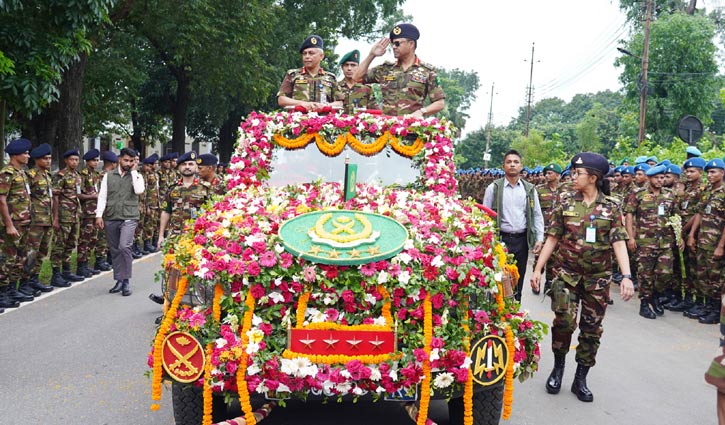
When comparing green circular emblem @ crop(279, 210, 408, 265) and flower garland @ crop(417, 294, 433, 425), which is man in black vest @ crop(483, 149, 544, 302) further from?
flower garland @ crop(417, 294, 433, 425)

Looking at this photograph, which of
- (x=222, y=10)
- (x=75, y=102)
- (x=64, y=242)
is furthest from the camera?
(x=222, y=10)

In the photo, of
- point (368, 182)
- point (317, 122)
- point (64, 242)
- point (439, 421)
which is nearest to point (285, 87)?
point (317, 122)

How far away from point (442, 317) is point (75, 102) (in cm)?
1302

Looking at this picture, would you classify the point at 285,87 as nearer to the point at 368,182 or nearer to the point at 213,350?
the point at 368,182

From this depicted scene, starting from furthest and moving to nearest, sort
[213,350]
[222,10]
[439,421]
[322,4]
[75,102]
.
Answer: [322,4], [222,10], [75,102], [439,421], [213,350]

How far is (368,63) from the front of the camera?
266 inches

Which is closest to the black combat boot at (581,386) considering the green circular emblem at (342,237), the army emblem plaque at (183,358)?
the green circular emblem at (342,237)

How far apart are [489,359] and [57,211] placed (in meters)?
8.64

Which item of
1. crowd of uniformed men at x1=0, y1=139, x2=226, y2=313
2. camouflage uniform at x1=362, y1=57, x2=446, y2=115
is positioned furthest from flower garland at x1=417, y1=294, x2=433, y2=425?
camouflage uniform at x1=362, y1=57, x2=446, y2=115

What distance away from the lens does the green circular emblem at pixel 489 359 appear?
380 cm

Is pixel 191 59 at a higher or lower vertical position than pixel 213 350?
higher

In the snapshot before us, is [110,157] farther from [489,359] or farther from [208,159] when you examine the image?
[489,359]

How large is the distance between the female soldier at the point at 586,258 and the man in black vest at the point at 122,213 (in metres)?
6.21

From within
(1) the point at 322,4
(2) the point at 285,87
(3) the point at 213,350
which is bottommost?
(3) the point at 213,350
